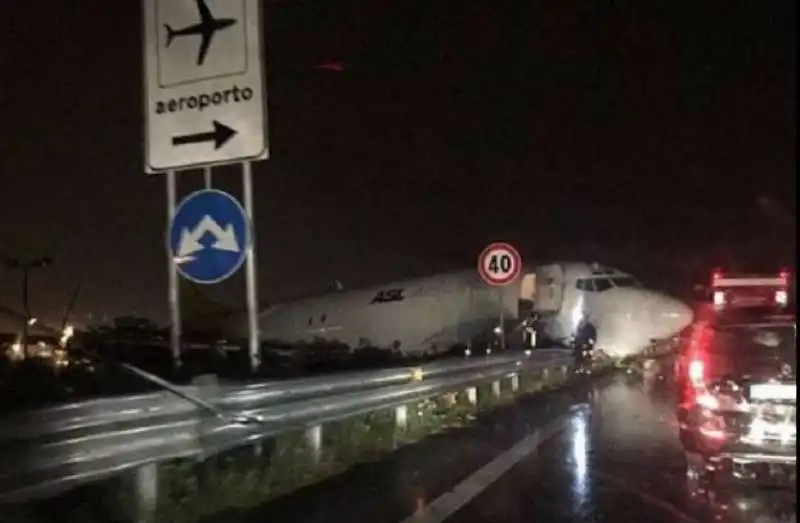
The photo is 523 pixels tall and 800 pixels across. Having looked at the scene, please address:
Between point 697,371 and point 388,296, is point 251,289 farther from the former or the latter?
point 388,296

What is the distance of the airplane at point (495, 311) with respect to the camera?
35.0 m

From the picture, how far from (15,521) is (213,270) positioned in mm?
3796

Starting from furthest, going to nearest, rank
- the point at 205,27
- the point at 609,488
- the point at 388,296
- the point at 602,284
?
the point at 388,296 < the point at 602,284 < the point at 205,27 < the point at 609,488

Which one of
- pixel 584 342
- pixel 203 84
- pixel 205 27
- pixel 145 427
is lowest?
pixel 584 342

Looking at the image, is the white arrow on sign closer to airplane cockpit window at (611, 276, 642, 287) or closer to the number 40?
the number 40

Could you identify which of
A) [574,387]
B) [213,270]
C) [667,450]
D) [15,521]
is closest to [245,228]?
[213,270]

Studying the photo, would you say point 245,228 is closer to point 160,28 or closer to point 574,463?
point 160,28

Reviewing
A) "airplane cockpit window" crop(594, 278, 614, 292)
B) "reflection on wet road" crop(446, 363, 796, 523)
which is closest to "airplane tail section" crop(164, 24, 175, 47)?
"reflection on wet road" crop(446, 363, 796, 523)

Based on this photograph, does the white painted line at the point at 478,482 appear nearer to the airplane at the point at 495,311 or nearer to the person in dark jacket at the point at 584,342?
the person in dark jacket at the point at 584,342

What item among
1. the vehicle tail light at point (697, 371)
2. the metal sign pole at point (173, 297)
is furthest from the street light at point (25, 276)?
the vehicle tail light at point (697, 371)

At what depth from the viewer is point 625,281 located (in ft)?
121

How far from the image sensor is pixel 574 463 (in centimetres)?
1277

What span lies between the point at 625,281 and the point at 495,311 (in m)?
3.70

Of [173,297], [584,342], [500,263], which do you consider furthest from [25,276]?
[584,342]
